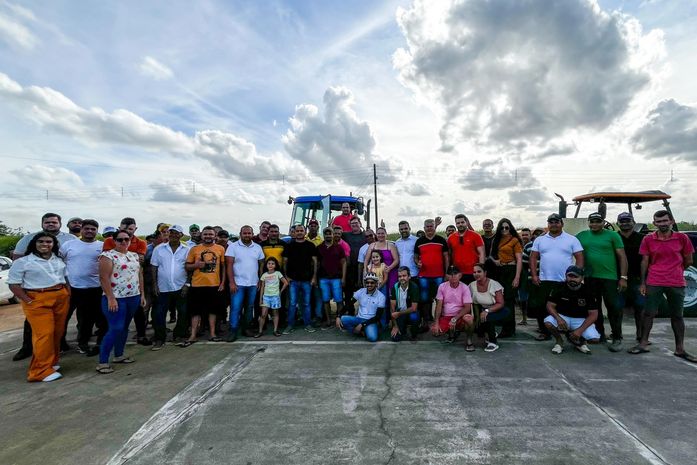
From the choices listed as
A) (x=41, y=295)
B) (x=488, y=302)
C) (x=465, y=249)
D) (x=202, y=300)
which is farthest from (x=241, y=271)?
(x=488, y=302)

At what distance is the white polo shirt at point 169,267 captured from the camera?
560 centimetres

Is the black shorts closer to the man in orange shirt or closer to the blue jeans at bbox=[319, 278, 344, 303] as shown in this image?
the man in orange shirt

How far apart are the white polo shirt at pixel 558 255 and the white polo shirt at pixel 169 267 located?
5.52 m

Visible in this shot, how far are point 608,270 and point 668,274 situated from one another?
25.8 inches

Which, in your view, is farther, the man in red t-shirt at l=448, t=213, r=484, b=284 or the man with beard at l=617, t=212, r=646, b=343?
the man in red t-shirt at l=448, t=213, r=484, b=284

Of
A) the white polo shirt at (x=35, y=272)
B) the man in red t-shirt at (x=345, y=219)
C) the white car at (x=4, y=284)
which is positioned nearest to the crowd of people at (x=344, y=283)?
the white polo shirt at (x=35, y=272)

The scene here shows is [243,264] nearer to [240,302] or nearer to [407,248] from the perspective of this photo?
[240,302]

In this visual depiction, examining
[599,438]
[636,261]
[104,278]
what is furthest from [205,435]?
[636,261]

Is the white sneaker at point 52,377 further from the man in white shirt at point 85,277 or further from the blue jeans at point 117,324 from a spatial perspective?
the man in white shirt at point 85,277

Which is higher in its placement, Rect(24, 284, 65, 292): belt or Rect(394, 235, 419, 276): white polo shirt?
Rect(394, 235, 419, 276): white polo shirt

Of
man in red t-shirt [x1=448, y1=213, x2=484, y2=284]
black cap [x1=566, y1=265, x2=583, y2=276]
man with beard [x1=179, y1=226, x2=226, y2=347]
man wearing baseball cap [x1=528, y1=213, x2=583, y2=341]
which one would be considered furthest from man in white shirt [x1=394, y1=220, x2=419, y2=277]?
man with beard [x1=179, y1=226, x2=226, y2=347]

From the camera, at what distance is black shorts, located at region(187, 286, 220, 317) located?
5762mm

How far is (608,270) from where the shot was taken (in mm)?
5281

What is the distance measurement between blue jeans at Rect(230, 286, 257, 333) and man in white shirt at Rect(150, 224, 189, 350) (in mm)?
748
